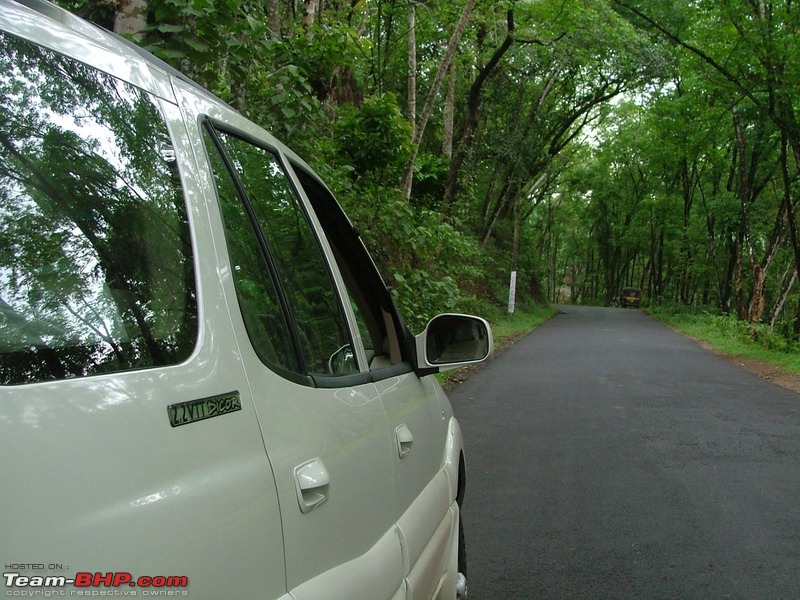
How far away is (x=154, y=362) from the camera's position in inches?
53.2

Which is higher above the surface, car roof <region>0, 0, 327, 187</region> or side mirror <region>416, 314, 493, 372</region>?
car roof <region>0, 0, 327, 187</region>

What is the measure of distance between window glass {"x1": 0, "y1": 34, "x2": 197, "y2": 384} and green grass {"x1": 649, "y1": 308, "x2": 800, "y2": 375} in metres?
15.8

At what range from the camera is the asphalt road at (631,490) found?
4527 millimetres

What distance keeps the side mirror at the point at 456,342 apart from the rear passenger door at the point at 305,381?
2.28 feet

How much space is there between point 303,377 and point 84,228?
70 centimetres

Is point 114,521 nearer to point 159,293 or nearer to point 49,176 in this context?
point 159,293

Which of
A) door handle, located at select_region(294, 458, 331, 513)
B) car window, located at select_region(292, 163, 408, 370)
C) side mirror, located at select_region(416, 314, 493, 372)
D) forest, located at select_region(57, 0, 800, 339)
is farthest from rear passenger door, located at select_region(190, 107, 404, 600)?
forest, located at select_region(57, 0, 800, 339)

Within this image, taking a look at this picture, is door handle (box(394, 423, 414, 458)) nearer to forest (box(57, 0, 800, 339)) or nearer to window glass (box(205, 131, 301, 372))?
window glass (box(205, 131, 301, 372))

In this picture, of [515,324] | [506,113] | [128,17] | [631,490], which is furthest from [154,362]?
[506,113]

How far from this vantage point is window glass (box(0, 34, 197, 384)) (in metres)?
1.21

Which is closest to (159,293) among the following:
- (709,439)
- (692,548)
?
(692,548)

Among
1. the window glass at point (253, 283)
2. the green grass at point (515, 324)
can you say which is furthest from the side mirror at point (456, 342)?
the green grass at point (515, 324)

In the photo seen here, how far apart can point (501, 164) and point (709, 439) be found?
25.5 m

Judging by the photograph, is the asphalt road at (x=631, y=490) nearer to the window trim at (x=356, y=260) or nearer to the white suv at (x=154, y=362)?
the window trim at (x=356, y=260)
